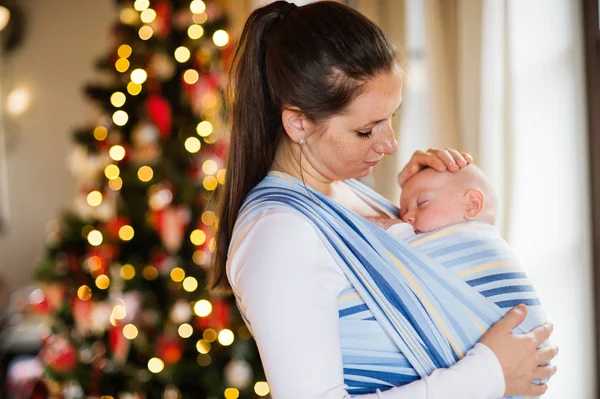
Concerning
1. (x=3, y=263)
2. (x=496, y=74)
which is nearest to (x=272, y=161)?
(x=496, y=74)

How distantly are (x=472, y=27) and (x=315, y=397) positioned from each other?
4.96 feet

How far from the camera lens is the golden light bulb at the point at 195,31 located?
2869 mm

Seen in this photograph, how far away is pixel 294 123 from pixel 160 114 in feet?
5.56

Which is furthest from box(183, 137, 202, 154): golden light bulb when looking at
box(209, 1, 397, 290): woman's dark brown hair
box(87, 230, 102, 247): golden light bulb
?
box(209, 1, 397, 290): woman's dark brown hair

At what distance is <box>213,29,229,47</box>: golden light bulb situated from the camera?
289 centimetres

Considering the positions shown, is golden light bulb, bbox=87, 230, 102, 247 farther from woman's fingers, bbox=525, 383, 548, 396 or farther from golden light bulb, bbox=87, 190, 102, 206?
woman's fingers, bbox=525, 383, 548, 396

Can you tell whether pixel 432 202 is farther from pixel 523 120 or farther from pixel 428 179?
pixel 523 120

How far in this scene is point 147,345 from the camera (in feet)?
9.43

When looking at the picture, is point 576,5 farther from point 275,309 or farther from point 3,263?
point 3,263

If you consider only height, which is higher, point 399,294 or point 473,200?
point 473,200

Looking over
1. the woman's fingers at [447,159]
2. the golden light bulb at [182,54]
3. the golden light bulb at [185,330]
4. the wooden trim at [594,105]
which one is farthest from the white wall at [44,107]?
the woman's fingers at [447,159]

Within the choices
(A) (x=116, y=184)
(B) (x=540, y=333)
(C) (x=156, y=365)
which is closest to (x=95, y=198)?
(A) (x=116, y=184)

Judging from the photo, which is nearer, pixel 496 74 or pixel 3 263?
pixel 496 74

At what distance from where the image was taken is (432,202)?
1385 millimetres
